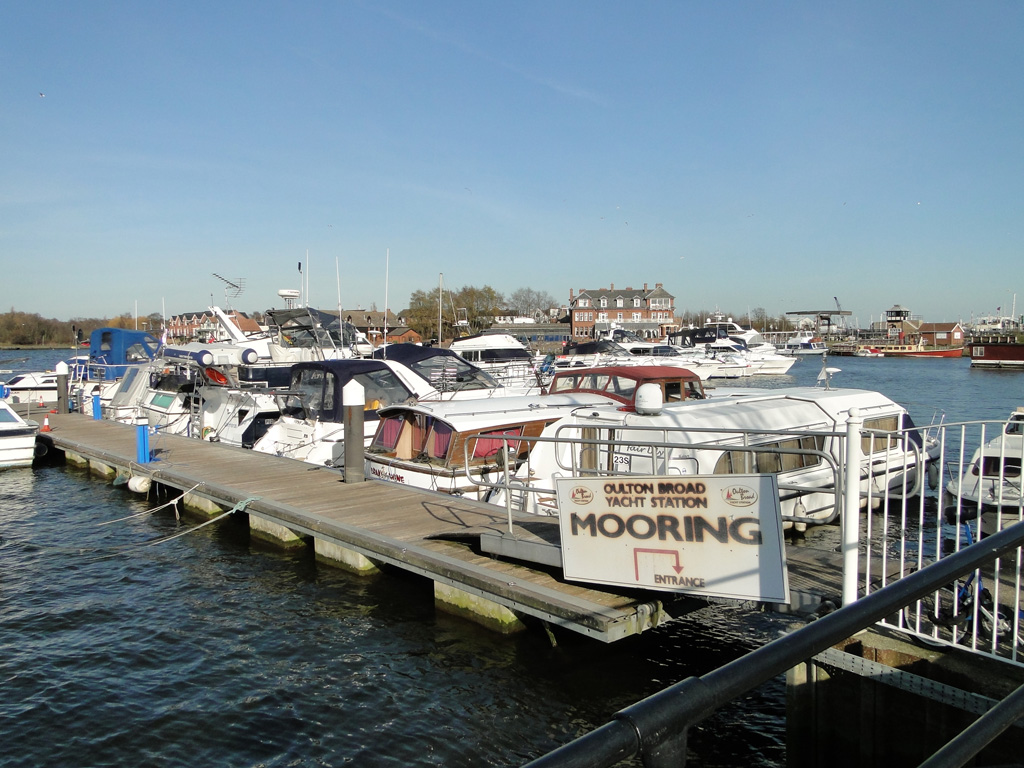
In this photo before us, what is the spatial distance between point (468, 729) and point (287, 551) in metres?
6.29

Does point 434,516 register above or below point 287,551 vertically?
above

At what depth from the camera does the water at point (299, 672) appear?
697 centimetres

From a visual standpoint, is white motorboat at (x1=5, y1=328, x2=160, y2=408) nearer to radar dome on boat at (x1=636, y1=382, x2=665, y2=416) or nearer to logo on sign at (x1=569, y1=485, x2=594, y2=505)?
radar dome on boat at (x1=636, y1=382, x2=665, y2=416)

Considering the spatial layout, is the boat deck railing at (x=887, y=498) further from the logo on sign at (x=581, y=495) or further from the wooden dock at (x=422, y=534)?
the wooden dock at (x=422, y=534)

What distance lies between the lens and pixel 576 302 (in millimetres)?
113812

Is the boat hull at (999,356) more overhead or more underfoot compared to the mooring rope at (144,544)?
more overhead

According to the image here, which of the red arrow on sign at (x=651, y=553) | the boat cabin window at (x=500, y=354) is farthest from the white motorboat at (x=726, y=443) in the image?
the boat cabin window at (x=500, y=354)

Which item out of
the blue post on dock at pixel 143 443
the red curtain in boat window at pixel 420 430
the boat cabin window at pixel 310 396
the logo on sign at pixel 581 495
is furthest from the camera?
the boat cabin window at pixel 310 396

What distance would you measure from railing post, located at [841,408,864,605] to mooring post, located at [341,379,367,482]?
927 centimetres

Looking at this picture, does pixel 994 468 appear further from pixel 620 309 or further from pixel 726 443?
pixel 620 309

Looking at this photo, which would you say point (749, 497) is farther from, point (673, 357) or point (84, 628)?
point (673, 357)

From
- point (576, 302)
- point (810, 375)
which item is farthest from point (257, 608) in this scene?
point (576, 302)

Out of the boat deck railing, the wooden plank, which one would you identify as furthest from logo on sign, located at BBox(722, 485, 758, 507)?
the wooden plank

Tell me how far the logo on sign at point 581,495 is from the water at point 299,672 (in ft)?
7.09
